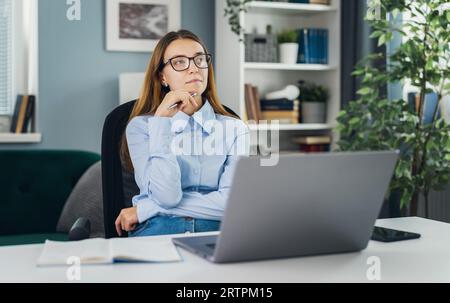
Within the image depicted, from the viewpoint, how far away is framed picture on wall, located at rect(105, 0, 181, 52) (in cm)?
397

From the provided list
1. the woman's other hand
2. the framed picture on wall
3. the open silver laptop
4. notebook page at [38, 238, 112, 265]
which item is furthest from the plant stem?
notebook page at [38, 238, 112, 265]

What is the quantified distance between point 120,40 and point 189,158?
2.09 metres

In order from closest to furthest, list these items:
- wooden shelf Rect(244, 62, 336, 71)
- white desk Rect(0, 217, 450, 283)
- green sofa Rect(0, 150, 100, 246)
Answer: white desk Rect(0, 217, 450, 283)
green sofa Rect(0, 150, 100, 246)
wooden shelf Rect(244, 62, 336, 71)

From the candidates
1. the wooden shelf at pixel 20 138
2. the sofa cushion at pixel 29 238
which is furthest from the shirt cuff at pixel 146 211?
the wooden shelf at pixel 20 138

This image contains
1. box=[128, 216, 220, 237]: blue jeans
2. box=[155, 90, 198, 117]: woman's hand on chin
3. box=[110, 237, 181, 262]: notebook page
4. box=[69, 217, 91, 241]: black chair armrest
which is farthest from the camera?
box=[155, 90, 198, 117]: woman's hand on chin

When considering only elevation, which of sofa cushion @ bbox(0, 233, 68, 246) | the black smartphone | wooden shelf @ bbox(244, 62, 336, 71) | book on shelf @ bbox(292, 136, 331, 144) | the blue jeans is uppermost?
wooden shelf @ bbox(244, 62, 336, 71)

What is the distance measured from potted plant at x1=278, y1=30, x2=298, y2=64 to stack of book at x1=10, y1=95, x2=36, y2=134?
5.01ft

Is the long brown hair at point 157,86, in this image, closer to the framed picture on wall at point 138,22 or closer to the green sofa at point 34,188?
the green sofa at point 34,188

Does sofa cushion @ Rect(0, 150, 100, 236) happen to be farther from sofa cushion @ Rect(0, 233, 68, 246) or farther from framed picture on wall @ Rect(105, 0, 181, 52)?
framed picture on wall @ Rect(105, 0, 181, 52)

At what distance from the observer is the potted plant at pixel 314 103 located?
430cm

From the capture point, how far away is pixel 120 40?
3.99 m

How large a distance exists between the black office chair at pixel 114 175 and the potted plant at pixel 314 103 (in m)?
2.30

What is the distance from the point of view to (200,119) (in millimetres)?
2139

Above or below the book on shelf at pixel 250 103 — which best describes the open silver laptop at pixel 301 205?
below
